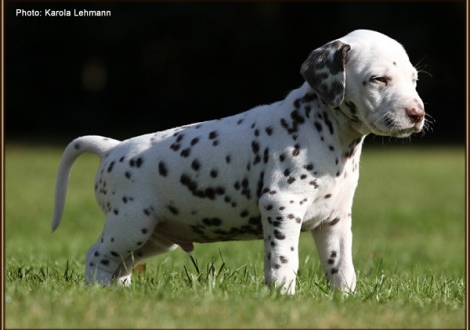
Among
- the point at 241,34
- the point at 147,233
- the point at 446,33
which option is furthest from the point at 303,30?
the point at 147,233

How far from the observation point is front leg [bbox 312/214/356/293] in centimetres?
602

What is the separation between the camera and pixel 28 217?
14484mm

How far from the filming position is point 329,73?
5.66 metres

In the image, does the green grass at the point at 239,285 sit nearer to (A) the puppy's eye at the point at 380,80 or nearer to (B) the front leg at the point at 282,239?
(B) the front leg at the point at 282,239

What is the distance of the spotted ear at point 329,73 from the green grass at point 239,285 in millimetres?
1240

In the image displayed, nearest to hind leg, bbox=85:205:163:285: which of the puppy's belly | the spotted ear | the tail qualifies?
the puppy's belly

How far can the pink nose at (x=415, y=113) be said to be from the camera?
17.7 ft

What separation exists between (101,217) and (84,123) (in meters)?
18.3

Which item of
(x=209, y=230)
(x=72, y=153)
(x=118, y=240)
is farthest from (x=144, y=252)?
(x=72, y=153)

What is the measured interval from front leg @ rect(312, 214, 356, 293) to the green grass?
0.46 ft

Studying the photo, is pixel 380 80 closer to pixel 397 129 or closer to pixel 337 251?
pixel 397 129

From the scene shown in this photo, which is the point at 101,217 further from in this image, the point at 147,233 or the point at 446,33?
the point at 446,33

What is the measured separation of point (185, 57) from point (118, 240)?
28.0 meters

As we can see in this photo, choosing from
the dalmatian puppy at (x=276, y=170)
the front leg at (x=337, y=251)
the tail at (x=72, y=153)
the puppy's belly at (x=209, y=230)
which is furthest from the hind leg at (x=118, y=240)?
the front leg at (x=337, y=251)
